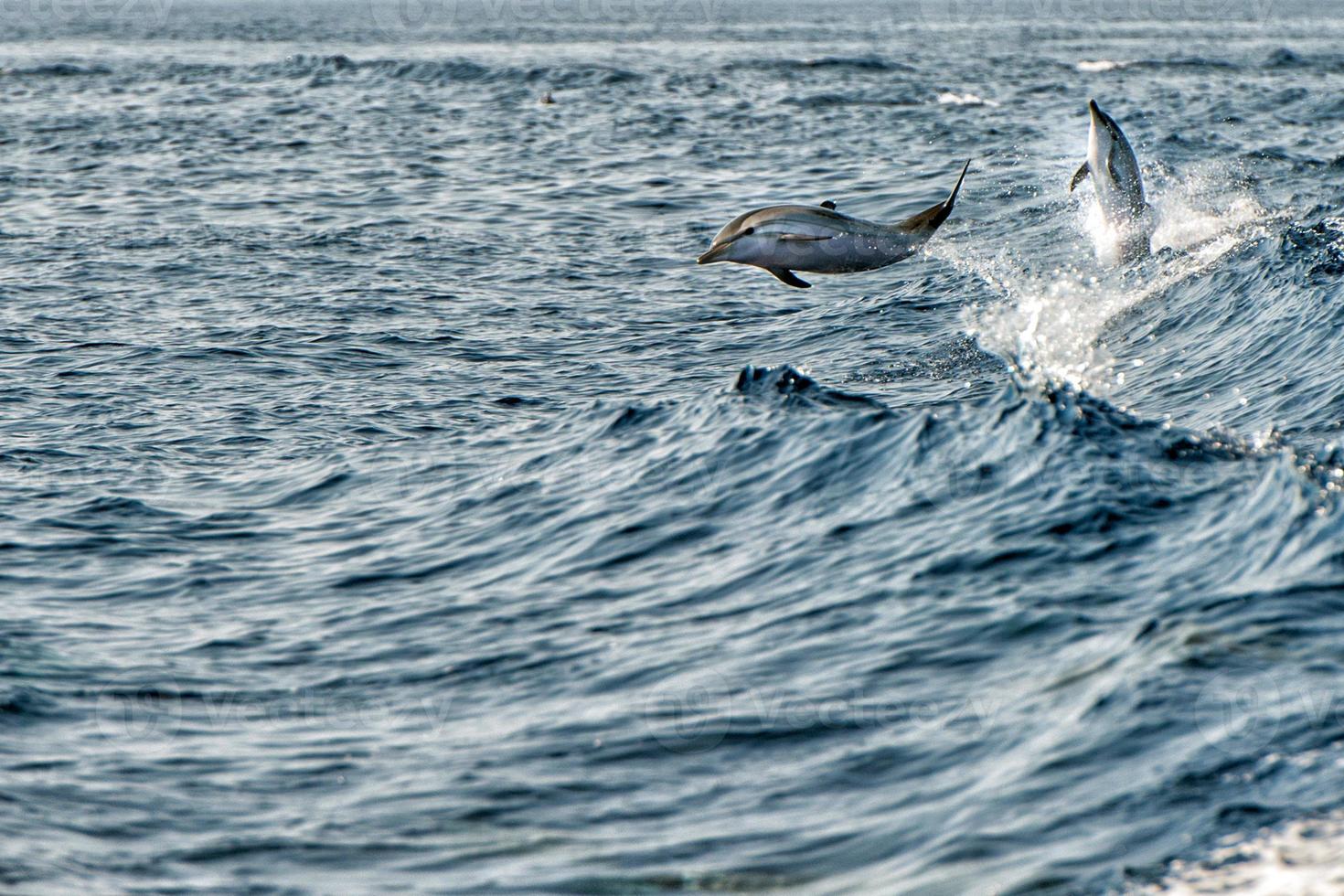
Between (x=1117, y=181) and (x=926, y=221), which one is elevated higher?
(x=926, y=221)

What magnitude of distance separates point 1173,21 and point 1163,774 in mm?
86547

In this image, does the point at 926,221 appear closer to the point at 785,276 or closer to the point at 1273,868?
the point at 785,276

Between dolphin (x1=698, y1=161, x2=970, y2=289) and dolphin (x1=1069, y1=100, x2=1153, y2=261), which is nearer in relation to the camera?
dolphin (x1=698, y1=161, x2=970, y2=289)

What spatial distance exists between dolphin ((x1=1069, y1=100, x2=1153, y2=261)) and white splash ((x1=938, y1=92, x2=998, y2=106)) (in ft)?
73.5

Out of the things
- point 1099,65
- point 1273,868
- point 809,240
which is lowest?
point 1273,868

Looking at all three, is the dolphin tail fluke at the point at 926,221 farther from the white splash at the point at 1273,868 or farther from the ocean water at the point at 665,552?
the white splash at the point at 1273,868

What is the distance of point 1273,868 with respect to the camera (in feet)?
21.0

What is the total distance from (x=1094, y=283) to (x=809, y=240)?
9843 mm

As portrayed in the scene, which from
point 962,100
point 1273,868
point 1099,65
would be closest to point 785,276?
point 1273,868

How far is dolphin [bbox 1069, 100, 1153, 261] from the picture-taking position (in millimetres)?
17469

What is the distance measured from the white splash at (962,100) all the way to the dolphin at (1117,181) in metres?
22.4

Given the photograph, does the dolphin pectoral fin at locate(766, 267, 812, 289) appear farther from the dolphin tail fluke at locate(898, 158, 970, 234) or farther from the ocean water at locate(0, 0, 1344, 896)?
the ocean water at locate(0, 0, 1344, 896)

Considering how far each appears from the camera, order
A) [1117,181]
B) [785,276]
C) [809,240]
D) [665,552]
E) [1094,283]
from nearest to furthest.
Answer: [665,552]
[809,240]
[785,276]
[1117,181]
[1094,283]

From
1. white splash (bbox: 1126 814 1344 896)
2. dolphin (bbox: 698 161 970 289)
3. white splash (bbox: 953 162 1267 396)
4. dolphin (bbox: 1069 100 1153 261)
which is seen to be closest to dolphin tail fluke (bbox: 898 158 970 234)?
dolphin (bbox: 698 161 970 289)
